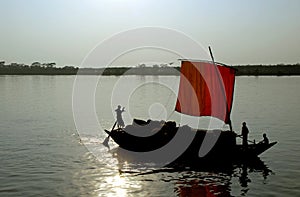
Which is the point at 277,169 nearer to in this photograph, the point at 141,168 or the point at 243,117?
the point at 141,168

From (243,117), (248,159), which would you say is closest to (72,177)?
(248,159)

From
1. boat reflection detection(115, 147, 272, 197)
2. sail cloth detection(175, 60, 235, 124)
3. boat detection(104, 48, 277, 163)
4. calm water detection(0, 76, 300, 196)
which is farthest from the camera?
sail cloth detection(175, 60, 235, 124)

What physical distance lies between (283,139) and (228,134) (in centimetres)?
967

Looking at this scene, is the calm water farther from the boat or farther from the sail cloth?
the sail cloth

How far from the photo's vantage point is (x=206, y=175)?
24.9 m

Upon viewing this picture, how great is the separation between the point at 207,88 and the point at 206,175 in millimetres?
8930

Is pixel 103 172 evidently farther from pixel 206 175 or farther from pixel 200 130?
pixel 200 130

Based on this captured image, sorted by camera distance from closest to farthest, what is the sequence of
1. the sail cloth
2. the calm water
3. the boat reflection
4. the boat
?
the calm water → the boat reflection → the boat → the sail cloth

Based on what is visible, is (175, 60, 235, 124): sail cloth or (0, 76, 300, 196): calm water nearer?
(0, 76, 300, 196): calm water

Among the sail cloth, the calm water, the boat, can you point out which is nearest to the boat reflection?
the calm water

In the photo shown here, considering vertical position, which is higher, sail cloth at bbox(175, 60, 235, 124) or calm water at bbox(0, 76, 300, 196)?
sail cloth at bbox(175, 60, 235, 124)

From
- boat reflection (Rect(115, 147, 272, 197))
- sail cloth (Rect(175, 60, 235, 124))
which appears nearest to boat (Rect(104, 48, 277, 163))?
sail cloth (Rect(175, 60, 235, 124))

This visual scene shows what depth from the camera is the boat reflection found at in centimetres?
2183

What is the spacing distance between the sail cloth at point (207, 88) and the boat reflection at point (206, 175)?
208 inches
